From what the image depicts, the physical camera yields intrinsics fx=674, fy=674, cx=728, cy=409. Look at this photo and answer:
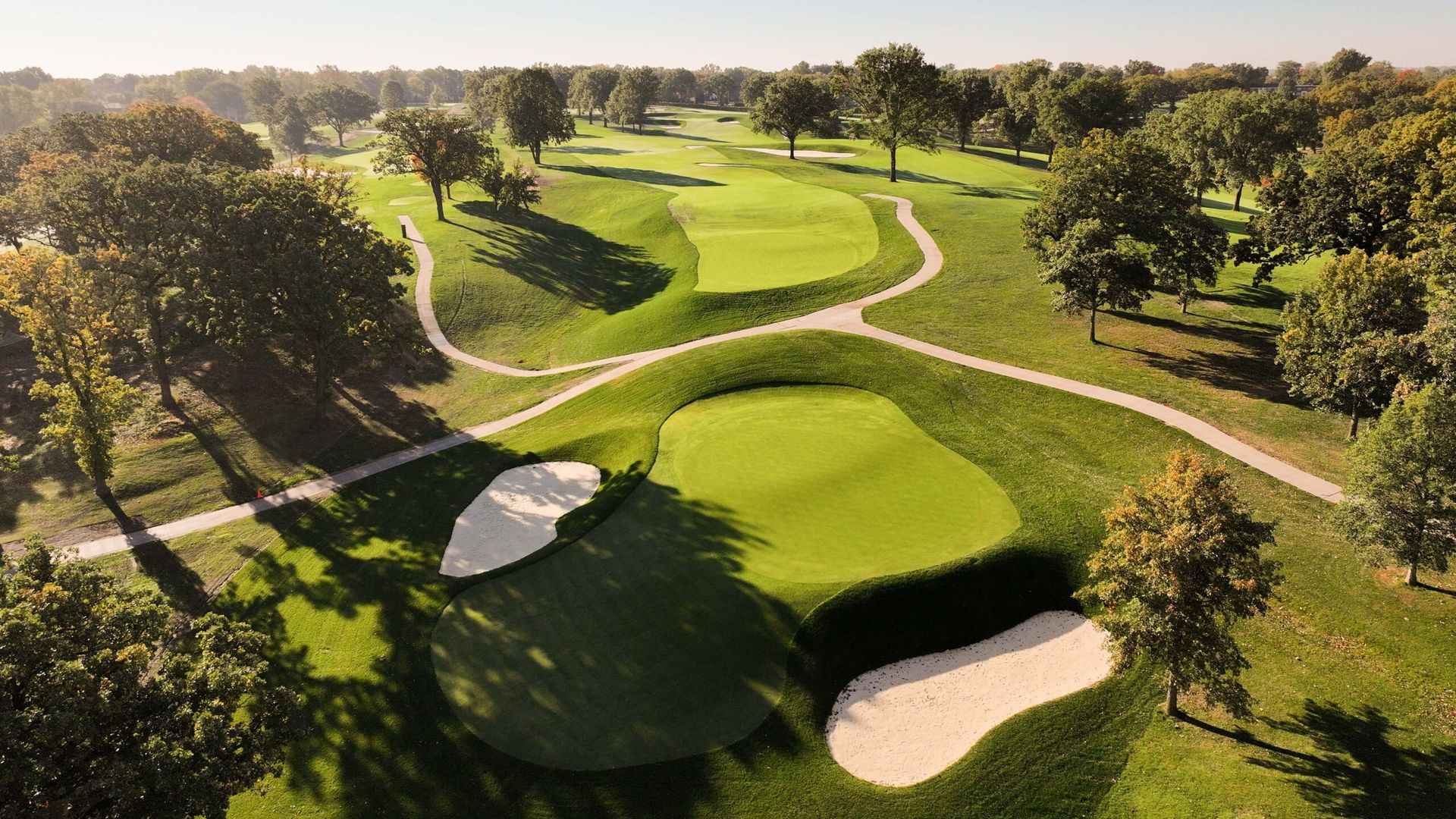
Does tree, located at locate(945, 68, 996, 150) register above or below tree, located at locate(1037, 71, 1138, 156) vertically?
above

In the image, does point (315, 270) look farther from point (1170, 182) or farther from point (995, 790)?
point (1170, 182)

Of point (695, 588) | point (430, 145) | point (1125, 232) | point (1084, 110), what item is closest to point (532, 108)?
point (430, 145)

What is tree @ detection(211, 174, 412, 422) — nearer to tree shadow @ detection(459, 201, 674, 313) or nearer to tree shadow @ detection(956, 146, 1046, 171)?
tree shadow @ detection(459, 201, 674, 313)

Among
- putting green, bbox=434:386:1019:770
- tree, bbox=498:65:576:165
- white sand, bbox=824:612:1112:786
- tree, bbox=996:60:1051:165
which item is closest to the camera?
white sand, bbox=824:612:1112:786

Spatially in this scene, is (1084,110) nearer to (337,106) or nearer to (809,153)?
(809,153)

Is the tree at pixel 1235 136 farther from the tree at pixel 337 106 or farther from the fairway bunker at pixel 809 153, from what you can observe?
the tree at pixel 337 106

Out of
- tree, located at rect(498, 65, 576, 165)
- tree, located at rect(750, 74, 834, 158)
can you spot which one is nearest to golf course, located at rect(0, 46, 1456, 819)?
tree, located at rect(498, 65, 576, 165)

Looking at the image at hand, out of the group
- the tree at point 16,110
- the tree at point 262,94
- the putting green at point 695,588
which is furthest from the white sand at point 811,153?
the tree at point 16,110
